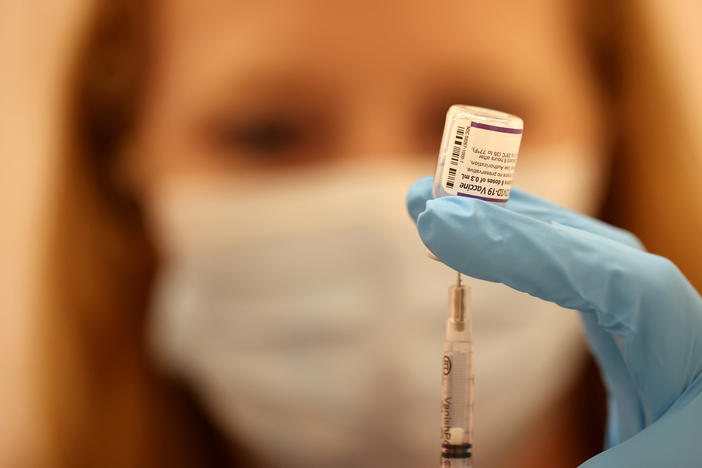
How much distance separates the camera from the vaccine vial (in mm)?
658

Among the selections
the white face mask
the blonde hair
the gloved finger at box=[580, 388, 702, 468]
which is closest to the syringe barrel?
the gloved finger at box=[580, 388, 702, 468]

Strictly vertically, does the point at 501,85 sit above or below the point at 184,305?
above

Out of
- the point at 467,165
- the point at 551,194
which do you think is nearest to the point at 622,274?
the point at 467,165

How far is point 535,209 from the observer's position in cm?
87

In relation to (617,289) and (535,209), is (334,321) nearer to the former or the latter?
(535,209)

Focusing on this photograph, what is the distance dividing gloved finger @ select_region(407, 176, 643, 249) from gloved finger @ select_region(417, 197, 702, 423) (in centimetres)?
12

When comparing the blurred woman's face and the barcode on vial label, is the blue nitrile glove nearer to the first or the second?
the barcode on vial label

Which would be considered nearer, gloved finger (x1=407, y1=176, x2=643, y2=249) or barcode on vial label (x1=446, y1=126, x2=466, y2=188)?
barcode on vial label (x1=446, y1=126, x2=466, y2=188)

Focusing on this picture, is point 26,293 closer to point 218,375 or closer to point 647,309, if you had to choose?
point 218,375

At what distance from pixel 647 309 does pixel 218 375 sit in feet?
2.93

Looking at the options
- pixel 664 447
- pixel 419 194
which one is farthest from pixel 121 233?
pixel 664 447

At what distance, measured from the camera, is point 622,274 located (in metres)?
0.74

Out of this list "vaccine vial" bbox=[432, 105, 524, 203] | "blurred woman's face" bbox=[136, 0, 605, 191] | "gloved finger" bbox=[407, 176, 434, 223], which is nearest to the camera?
"vaccine vial" bbox=[432, 105, 524, 203]

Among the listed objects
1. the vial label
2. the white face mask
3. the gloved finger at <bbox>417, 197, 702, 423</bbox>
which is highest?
the vial label
